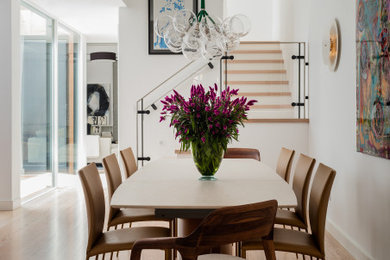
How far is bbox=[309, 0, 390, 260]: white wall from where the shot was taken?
3053 mm

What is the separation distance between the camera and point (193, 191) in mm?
2340

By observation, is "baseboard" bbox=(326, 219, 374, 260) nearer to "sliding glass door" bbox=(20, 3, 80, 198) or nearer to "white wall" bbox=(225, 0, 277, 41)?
"sliding glass door" bbox=(20, 3, 80, 198)

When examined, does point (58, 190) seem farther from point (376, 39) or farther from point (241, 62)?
point (376, 39)

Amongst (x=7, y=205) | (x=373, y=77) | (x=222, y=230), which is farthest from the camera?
(x=7, y=205)

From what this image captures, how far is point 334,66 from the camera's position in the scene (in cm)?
405

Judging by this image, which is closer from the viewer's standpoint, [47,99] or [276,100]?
[276,100]

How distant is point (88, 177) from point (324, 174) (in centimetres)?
135

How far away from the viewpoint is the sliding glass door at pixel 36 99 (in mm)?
5664

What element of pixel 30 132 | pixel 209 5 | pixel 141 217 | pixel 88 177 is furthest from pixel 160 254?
pixel 209 5

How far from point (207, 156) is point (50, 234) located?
230 cm

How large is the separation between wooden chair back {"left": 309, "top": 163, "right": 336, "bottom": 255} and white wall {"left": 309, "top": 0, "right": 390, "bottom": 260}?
0.72 m

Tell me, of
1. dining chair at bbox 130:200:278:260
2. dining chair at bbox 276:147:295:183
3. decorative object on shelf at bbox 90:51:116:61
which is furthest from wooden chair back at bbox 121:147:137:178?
decorative object on shelf at bbox 90:51:116:61

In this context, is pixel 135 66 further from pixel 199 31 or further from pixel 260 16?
pixel 260 16

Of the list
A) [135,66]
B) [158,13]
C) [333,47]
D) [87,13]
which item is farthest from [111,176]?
[87,13]
